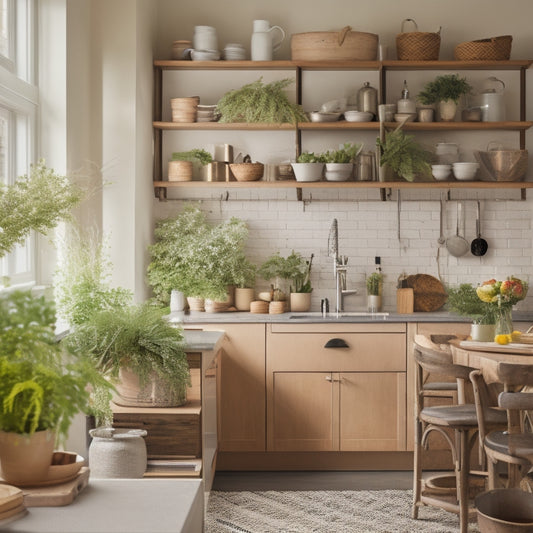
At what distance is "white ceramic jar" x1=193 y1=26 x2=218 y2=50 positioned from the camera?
624 centimetres

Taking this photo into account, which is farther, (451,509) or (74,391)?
(451,509)

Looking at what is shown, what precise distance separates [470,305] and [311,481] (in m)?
1.56

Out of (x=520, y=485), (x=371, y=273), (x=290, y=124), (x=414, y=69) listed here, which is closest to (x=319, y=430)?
(x=371, y=273)

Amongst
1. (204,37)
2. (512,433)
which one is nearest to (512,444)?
(512,433)

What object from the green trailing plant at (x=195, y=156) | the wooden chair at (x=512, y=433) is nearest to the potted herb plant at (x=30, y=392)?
the wooden chair at (x=512, y=433)

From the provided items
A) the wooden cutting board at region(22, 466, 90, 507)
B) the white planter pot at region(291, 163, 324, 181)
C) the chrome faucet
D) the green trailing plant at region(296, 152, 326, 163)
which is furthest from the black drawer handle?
the wooden cutting board at region(22, 466, 90, 507)

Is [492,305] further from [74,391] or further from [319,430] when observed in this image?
[74,391]

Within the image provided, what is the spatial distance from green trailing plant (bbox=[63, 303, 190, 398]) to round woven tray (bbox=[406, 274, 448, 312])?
280 cm

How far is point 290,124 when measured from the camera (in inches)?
245

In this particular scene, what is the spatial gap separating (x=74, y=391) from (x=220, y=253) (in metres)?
4.39

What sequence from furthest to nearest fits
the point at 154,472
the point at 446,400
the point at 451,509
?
the point at 446,400 → the point at 451,509 → the point at 154,472

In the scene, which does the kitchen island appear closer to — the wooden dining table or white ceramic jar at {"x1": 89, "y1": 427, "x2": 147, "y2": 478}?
the wooden dining table

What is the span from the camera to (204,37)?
6.25m

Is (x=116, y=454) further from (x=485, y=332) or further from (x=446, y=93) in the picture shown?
(x=446, y=93)
